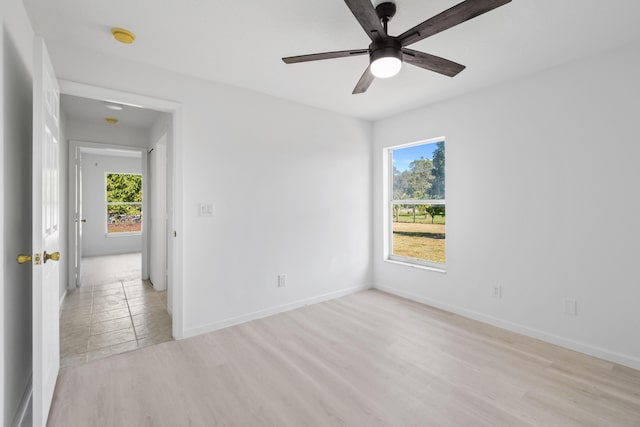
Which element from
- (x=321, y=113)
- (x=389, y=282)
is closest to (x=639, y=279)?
(x=389, y=282)

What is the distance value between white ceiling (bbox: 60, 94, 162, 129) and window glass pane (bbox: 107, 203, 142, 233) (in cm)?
390

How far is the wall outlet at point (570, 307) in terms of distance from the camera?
2.73 meters

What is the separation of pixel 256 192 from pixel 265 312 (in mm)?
1315

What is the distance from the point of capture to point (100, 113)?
4.19 metres

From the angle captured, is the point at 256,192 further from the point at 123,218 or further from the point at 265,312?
the point at 123,218

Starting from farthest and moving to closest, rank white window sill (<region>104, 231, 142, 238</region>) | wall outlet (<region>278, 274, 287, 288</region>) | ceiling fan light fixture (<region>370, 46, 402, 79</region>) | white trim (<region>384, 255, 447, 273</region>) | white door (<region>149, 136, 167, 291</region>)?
1. white window sill (<region>104, 231, 142, 238</region>)
2. white door (<region>149, 136, 167, 291</region>)
3. white trim (<region>384, 255, 447, 273</region>)
4. wall outlet (<region>278, 274, 287, 288</region>)
5. ceiling fan light fixture (<region>370, 46, 402, 79</region>)

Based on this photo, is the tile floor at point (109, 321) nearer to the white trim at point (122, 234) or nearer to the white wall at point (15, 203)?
the white wall at point (15, 203)

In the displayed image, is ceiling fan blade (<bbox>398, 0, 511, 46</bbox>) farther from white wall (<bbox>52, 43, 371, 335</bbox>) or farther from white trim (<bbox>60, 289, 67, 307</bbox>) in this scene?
white trim (<bbox>60, 289, 67, 307</bbox>)

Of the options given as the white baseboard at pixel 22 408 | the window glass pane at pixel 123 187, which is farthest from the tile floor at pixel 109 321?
the window glass pane at pixel 123 187

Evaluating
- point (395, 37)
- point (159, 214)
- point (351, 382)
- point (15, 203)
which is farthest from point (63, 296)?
point (395, 37)

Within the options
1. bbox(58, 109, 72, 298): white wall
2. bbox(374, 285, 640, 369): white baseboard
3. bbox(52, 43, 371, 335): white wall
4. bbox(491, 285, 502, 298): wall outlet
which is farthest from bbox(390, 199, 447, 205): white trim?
bbox(58, 109, 72, 298): white wall

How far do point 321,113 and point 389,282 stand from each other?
2.42m

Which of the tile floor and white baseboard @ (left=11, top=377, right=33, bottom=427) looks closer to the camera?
white baseboard @ (left=11, top=377, right=33, bottom=427)

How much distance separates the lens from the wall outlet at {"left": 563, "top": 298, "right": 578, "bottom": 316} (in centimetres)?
273
